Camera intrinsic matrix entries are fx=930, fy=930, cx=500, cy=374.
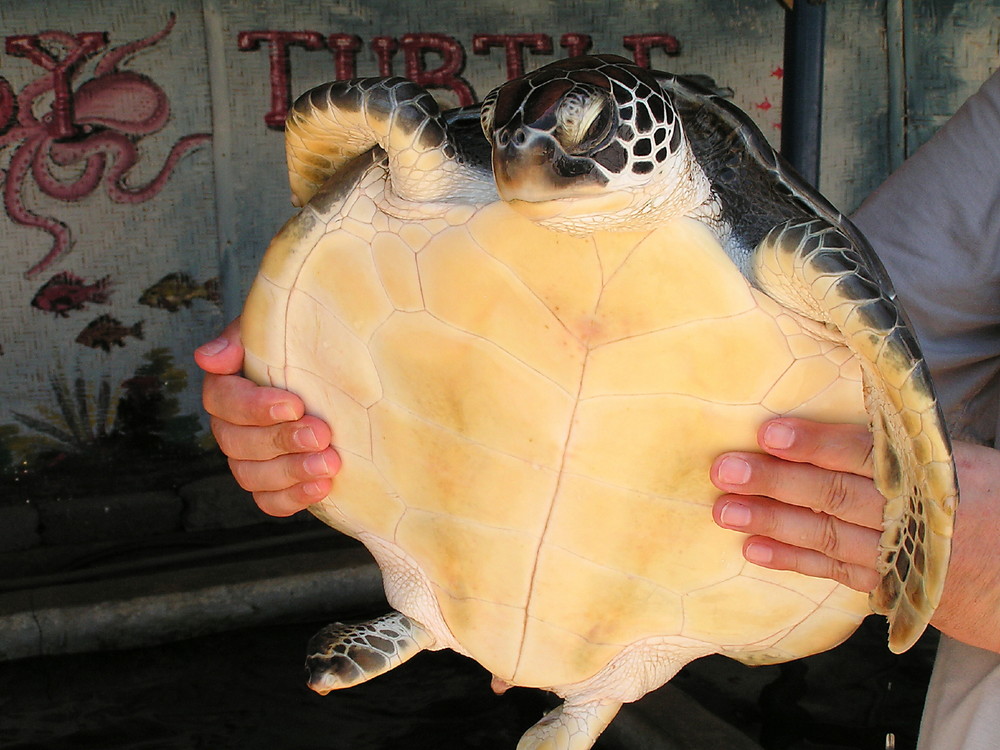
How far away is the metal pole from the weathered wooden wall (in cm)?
98

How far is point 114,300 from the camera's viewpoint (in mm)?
2795

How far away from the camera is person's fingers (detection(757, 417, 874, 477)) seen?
3.21 feet

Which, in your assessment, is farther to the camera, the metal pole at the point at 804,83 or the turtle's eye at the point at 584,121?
the metal pole at the point at 804,83

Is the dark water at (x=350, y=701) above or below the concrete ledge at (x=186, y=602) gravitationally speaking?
below

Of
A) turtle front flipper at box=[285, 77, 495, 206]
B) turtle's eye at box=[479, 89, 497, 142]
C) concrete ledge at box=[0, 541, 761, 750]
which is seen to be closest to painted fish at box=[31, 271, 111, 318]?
concrete ledge at box=[0, 541, 761, 750]

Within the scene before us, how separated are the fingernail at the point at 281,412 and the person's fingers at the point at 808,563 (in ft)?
1.88

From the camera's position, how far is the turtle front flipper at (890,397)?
87 centimetres

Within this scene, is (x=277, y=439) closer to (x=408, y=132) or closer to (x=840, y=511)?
(x=408, y=132)

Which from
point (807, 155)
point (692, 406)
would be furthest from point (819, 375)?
point (807, 155)

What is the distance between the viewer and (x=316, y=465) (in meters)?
1.16

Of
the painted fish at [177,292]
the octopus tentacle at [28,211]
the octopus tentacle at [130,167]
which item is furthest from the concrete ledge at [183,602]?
the octopus tentacle at [130,167]

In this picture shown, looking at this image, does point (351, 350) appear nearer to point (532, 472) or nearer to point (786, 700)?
point (532, 472)

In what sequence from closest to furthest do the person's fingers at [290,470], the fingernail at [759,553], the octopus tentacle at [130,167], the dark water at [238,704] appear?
the fingernail at [759,553] → the person's fingers at [290,470] → the dark water at [238,704] → the octopus tentacle at [130,167]

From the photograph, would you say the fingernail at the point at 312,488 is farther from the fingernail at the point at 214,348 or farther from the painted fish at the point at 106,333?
A: the painted fish at the point at 106,333
